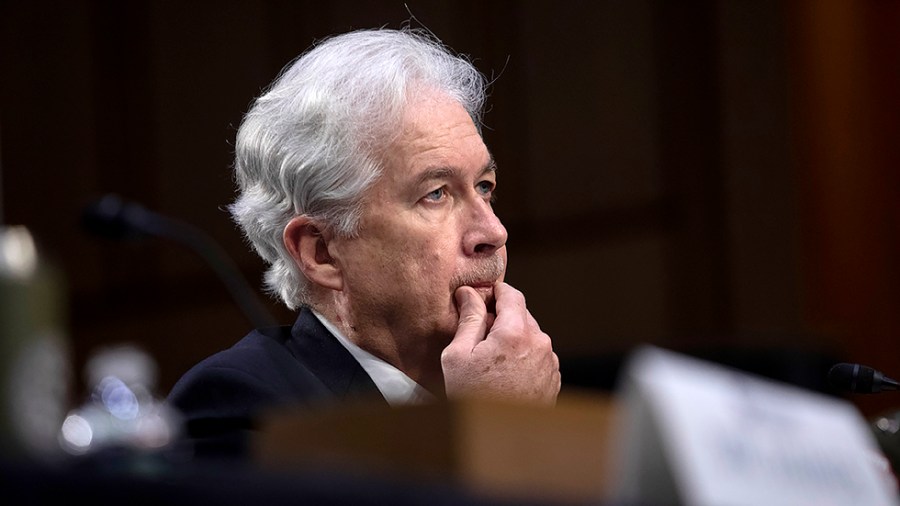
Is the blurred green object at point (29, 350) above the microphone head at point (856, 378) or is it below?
above

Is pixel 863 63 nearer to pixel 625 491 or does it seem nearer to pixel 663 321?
pixel 663 321

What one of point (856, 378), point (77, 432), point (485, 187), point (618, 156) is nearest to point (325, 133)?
point (485, 187)

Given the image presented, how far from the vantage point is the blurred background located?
5148mm

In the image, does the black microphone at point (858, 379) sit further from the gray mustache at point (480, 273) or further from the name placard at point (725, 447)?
the name placard at point (725, 447)

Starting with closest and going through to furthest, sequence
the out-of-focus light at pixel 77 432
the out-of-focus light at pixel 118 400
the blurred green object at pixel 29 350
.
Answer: the blurred green object at pixel 29 350 → the out-of-focus light at pixel 77 432 → the out-of-focus light at pixel 118 400

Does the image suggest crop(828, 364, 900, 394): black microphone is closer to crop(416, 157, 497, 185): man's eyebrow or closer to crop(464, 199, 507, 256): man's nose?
crop(464, 199, 507, 256): man's nose

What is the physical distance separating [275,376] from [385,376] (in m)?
0.31

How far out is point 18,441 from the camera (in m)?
0.87

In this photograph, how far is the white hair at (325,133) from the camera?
2566 mm

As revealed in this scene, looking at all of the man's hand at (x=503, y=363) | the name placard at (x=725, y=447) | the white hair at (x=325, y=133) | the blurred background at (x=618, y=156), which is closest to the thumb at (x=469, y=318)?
the man's hand at (x=503, y=363)

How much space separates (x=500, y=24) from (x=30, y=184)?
3.04 metres

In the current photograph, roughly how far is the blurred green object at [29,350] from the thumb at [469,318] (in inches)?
55.5

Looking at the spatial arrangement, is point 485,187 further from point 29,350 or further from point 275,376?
point 29,350

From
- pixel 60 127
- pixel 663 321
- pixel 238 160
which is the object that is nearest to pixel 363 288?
pixel 238 160
